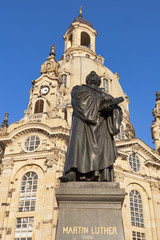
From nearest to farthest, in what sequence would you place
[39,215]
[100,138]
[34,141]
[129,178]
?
[100,138] < [39,215] < [34,141] < [129,178]

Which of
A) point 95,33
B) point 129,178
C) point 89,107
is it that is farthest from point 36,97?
point 95,33

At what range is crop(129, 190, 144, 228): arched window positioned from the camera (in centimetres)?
3303

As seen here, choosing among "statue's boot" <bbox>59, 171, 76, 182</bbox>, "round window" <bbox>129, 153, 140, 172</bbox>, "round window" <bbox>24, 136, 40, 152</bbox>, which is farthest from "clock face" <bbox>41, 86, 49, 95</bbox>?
"statue's boot" <bbox>59, 171, 76, 182</bbox>

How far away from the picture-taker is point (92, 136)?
7879 mm

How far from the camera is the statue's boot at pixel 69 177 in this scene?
722 cm

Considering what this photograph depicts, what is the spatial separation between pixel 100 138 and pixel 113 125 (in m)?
0.55

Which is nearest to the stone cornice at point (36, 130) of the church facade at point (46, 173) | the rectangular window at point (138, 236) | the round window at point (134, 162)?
the church facade at point (46, 173)

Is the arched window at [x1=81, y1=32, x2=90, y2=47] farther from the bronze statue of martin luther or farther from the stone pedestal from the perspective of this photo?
the stone pedestal

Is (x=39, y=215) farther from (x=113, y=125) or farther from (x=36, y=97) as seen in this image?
(x=113, y=125)

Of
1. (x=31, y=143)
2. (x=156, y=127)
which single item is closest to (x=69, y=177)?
(x=31, y=143)

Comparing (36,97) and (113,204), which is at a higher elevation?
(36,97)

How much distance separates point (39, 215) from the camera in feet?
92.4

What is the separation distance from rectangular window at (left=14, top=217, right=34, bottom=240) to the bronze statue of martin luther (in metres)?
22.4

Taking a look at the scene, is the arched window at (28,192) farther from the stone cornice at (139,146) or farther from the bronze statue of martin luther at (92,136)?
the bronze statue of martin luther at (92,136)
